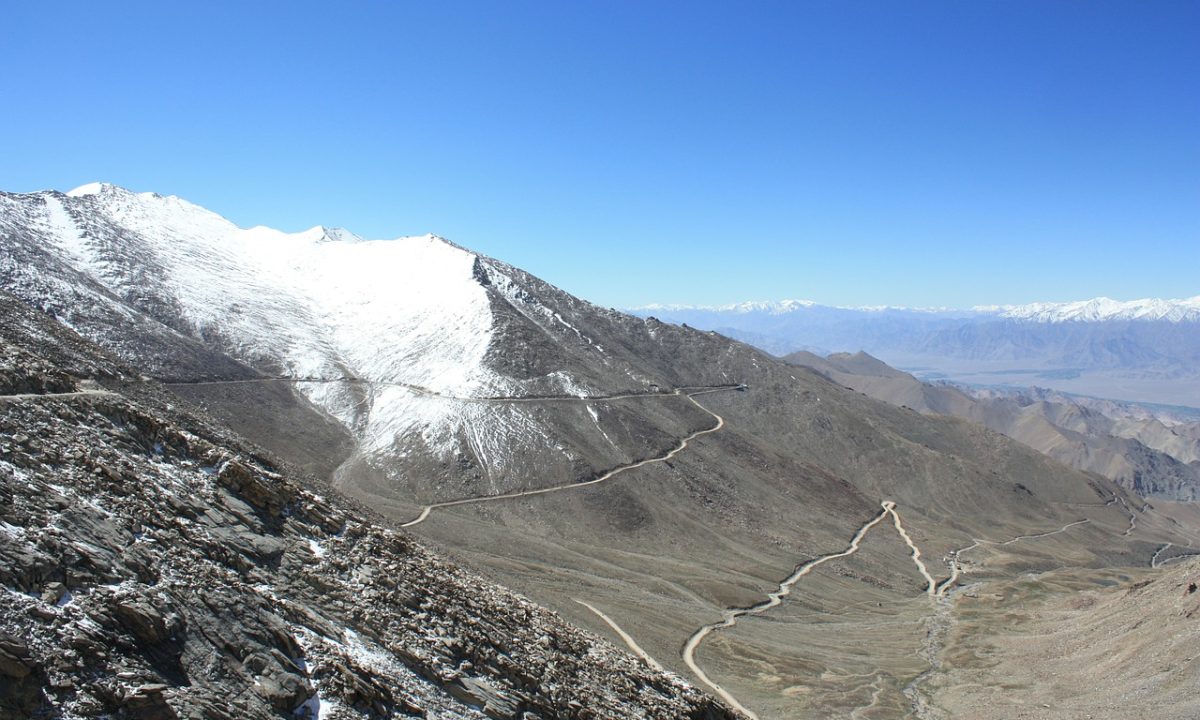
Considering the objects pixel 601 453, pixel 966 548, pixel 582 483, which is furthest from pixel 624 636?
pixel 966 548

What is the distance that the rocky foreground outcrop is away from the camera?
16.9 meters

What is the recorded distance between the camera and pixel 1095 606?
256 feet

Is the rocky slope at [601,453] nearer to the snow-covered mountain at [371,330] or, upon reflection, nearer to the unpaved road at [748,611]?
the snow-covered mountain at [371,330]

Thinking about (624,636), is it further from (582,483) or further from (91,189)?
(91,189)

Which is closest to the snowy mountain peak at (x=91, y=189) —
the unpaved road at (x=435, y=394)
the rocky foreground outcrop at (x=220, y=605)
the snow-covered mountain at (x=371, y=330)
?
the snow-covered mountain at (x=371, y=330)

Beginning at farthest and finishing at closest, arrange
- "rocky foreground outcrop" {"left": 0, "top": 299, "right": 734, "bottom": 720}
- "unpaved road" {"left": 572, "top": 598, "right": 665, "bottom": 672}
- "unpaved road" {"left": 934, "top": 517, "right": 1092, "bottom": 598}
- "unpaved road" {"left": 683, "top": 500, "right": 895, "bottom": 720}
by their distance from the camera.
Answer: "unpaved road" {"left": 934, "top": 517, "right": 1092, "bottom": 598} → "unpaved road" {"left": 683, "top": 500, "right": 895, "bottom": 720} → "unpaved road" {"left": 572, "top": 598, "right": 665, "bottom": 672} → "rocky foreground outcrop" {"left": 0, "top": 299, "right": 734, "bottom": 720}

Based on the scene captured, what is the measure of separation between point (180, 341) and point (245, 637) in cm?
11335

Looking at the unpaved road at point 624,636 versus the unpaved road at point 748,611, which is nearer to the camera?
the unpaved road at point 624,636

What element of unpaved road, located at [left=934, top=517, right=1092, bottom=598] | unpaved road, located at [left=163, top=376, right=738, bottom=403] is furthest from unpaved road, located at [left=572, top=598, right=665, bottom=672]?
unpaved road, located at [left=163, top=376, right=738, bottom=403]

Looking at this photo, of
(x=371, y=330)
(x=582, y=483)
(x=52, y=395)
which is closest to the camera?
(x=52, y=395)

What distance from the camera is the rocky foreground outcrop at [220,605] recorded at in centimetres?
1694

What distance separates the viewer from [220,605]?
21656 millimetres

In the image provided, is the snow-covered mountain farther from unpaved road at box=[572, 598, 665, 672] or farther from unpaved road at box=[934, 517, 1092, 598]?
unpaved road at box=[934, 517, 1092, 598]

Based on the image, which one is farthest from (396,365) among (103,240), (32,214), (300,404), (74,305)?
(32,214)
